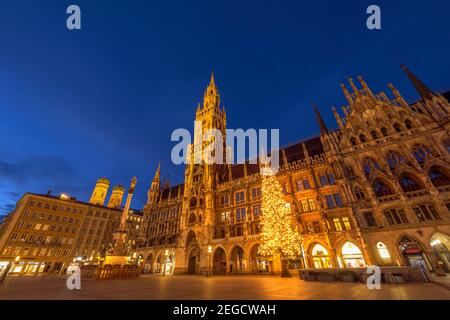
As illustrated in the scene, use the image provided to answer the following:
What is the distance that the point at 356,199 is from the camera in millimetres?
23984

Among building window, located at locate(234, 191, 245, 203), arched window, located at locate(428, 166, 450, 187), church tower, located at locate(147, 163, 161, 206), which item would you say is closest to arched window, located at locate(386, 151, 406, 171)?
arched window, located at locate(428, 166, 450, 187)

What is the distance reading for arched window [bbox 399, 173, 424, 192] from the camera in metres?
21.8

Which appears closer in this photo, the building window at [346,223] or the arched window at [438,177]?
the arched window at [438,177]

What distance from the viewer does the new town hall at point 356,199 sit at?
2053 centimetres

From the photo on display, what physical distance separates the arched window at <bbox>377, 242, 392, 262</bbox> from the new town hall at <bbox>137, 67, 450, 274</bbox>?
0.09m

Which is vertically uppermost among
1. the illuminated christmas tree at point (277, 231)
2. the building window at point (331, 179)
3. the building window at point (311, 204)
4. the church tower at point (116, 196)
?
the church tower at point (116, 196)

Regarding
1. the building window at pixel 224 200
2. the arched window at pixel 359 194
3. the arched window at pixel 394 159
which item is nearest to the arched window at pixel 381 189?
the arched window at pixel 359 194

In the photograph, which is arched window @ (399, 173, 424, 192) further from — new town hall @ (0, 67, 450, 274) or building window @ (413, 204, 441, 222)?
building window @ (413, 204, 441, 222)

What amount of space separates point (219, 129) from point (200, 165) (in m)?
13.7

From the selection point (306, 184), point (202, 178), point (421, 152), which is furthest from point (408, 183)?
point (202, 178)

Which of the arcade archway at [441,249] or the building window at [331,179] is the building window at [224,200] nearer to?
the building window at [331,179]

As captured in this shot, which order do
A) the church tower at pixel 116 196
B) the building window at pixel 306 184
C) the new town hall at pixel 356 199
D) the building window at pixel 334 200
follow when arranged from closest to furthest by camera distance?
1. the new town hall at pixel 356 199
2. the building window at pixel 334 200
3. the building window at pixel 306 184
4. the church tower at pixel 116 196

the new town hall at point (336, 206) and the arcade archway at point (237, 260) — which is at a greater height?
the new town hall at point (336, 206)

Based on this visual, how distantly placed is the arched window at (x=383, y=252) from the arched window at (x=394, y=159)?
933 centimetres
